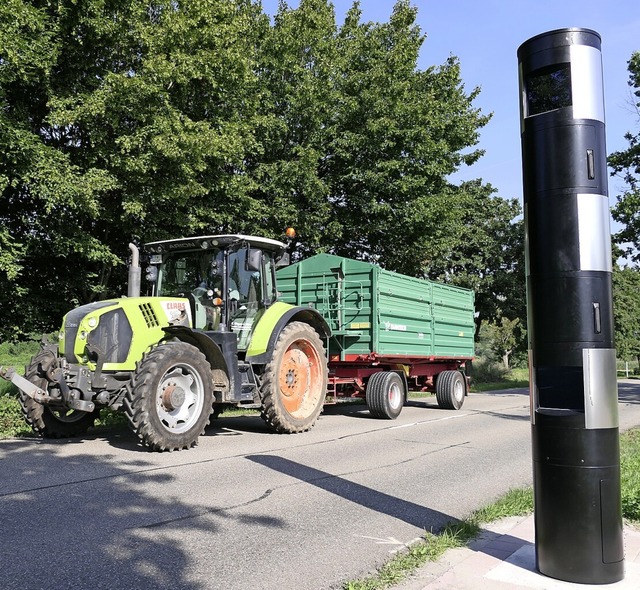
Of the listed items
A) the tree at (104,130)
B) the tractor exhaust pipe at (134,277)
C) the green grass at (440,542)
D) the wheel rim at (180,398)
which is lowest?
the green grass at (440,542)

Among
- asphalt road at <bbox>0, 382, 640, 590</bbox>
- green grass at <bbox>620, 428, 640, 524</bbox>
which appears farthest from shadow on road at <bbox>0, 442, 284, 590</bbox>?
green grass at <bbox>620, 428, 640, 524</bbox>

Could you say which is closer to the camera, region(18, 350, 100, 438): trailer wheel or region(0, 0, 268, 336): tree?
region(18, 350, 100, 438): trailer wheel

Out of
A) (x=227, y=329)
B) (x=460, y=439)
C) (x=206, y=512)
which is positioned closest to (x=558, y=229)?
(x=206, y=512)

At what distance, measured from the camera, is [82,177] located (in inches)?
419

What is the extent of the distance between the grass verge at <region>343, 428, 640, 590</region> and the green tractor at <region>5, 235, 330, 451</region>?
3.95 meters

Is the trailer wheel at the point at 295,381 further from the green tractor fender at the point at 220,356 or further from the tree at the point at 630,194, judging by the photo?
the tree at the point at 630,194

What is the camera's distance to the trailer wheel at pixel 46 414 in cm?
797

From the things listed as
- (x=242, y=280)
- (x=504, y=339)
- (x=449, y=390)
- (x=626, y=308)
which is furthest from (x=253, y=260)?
(x=626, y=308)

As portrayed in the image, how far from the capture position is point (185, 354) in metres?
7.79

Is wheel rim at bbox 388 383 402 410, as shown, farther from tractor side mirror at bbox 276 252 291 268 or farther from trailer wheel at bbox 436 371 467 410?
tractor side mirror at bbox 276 252 291 268

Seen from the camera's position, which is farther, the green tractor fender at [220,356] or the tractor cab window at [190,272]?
the tractor cab window at [190,272]

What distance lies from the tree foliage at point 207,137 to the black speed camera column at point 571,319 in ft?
27.4

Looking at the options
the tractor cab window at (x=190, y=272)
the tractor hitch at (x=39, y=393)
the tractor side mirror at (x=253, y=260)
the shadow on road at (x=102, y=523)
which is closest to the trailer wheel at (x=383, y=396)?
the tractor side mirror at (x=253, y=260)

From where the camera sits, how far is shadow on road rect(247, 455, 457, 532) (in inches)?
202
